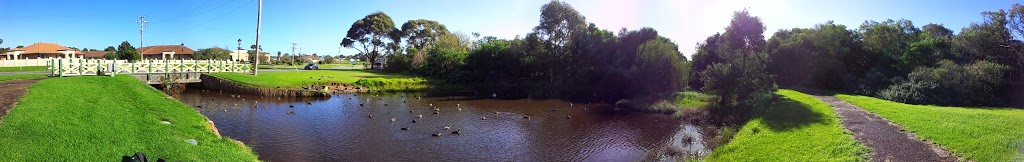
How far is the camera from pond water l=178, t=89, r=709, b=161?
17.4 meters

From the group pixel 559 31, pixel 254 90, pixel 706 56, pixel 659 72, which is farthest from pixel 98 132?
pixel 706 56

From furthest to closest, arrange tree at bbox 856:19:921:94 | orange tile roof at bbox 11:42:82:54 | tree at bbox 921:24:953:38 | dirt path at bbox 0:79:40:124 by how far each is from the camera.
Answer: orange tile roof at bbox 11:42:82:54, tree at bbox 921:24:953:38, tree at bbox 856:19:921:94, dirt path at bbox 0:79:40:124

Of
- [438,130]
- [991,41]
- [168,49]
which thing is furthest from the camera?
[168,49]

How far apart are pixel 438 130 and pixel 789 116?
593 inches

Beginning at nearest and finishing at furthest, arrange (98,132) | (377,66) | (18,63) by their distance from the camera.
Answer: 1. (98,132)
2. (18,63)
3. (377,66)

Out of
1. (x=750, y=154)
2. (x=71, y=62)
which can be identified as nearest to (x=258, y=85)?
(x=71, y=62)

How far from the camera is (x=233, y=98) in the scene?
33.2 m

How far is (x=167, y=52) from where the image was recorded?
93.0m

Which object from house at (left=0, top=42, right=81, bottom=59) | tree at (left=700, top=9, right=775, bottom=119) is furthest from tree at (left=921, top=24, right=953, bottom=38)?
house at (left=0, top=42, right=81, bottom=59)

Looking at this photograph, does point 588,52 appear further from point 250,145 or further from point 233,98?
point 250,145

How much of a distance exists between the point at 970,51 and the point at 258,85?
4689cm

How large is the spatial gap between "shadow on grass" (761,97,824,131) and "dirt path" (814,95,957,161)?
122cm

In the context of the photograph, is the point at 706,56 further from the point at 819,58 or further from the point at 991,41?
the point at 991,41

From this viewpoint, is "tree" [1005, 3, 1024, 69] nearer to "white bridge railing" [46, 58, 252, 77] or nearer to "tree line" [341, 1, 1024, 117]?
"tree line" [341, 1, 1024, 117]
